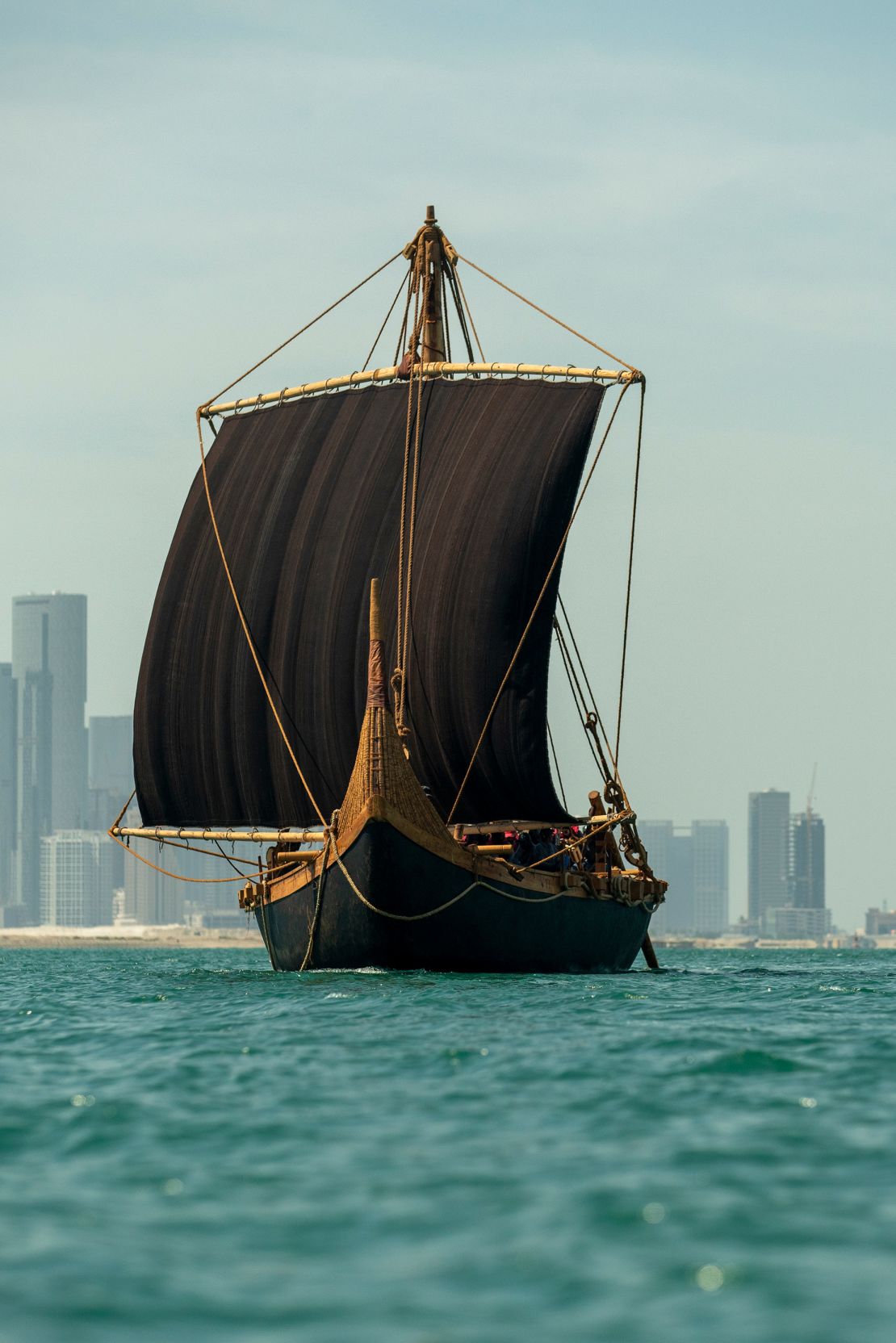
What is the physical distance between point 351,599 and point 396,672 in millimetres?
5415

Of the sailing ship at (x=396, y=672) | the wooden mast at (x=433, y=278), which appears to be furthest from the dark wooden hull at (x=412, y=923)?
the wooden mast at (x=433, y=278)

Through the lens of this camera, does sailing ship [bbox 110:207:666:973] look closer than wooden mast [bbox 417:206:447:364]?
Yes

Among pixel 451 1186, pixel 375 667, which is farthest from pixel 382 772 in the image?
pixel 451 1186

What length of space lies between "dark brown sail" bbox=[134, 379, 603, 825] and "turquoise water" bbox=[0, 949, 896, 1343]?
17.5 m

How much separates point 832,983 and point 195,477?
20.6m

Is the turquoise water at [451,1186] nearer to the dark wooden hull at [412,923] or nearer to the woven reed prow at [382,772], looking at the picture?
the woven reed prow at [382,772]

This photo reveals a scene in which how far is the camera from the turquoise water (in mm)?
9297

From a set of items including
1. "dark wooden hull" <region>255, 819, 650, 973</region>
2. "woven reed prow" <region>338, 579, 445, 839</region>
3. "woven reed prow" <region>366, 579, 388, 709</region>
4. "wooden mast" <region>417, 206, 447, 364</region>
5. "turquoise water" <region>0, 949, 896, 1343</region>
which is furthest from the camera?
"wooden mast" <region>417, 206, 447, 364</region>

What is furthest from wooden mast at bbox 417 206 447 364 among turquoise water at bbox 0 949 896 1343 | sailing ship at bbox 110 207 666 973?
turquoise water at bbox 0 949 896 1343

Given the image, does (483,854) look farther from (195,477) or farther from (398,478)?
(195,477)

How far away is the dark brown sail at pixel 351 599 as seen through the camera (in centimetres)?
3931

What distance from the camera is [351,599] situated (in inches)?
1651

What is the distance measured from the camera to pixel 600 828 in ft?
142

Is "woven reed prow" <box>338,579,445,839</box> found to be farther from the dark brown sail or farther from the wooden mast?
the wooden mast
